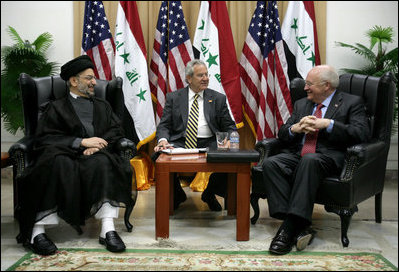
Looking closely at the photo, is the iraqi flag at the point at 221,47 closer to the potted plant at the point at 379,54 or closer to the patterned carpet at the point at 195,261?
the potted plant at the point at 379,54

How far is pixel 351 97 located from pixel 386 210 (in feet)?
4.15

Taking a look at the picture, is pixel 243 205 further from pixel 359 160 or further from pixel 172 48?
pixel 172 48

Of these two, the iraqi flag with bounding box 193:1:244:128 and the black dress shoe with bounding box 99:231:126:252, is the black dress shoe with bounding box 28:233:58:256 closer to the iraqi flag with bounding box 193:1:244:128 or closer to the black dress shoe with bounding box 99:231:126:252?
A: the black dress shoe with bounding box 99:231:126:252

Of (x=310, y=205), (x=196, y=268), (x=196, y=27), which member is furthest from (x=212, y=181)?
(x=196, y=27)

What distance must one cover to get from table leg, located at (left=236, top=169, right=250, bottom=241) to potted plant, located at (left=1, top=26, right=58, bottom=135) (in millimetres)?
2944

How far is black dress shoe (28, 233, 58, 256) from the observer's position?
111 inches

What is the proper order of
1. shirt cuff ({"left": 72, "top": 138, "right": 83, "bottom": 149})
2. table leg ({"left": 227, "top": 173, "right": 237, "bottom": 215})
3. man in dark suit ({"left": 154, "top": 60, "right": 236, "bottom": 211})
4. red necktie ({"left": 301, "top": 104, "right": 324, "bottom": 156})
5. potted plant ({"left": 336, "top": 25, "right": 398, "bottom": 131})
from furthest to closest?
1. potted plant ({"left": 336, "top": 25, "right": 398, "bottom": 131})
2. man in dark suit ({"left": 154, "top": 60, "right": 236, "bottom": 211})
3. table leg ({"left": 227, "top": 173, "right": 237, "bottom": 215})
4. red necktie ({"left": 301, "top": 104, "right": 324, "bottom": 156})
5. shirt cuff ({"left": 72, "top": 138, "right": 83, "bottom": 149})

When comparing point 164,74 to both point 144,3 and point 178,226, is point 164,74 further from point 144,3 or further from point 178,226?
point 178,226

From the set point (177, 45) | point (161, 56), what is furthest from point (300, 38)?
point (161, 56)

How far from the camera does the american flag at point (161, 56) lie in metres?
5.04

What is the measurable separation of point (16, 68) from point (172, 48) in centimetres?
172

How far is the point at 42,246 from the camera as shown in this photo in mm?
2830

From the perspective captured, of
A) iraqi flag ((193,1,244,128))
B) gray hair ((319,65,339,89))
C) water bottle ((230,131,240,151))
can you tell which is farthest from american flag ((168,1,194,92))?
gray hair ((319,65,339,89))

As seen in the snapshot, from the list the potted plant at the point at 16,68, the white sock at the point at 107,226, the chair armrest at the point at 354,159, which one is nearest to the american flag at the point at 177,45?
the potted plant at the point at 16,68
